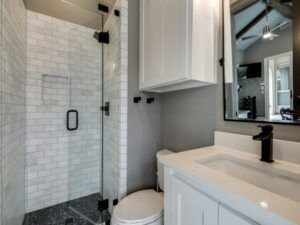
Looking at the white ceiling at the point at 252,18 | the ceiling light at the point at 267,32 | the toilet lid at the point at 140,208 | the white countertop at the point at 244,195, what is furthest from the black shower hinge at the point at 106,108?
the ceiling light at the point at 267,32

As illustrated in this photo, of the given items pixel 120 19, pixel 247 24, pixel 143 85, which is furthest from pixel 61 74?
pixel 247 24

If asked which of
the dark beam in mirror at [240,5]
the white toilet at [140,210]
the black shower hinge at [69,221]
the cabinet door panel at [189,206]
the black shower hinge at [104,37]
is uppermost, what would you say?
the black shower hinge at [104,37]

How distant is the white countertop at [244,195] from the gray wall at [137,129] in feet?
2.53

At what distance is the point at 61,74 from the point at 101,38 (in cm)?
69

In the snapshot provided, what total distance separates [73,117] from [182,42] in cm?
172

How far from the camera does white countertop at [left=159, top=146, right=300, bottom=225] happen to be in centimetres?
45

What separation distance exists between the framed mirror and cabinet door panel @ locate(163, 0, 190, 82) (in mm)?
346

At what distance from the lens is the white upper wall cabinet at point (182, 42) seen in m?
1.06

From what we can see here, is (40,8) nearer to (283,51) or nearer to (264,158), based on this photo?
(283,51)

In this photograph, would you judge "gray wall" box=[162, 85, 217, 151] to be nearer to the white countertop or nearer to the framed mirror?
the framed mirror

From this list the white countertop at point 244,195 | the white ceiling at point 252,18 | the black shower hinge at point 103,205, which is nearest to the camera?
the white countertop at point 244,195

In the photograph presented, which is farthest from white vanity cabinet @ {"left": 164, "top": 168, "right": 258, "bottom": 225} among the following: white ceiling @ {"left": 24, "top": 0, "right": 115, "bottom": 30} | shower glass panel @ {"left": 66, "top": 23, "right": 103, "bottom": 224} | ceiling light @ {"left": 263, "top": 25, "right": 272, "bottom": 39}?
white ceiling @ {"left": 24, "top": 0, "right": 115, "bottom": 30}

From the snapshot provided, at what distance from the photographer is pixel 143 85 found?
153 cm

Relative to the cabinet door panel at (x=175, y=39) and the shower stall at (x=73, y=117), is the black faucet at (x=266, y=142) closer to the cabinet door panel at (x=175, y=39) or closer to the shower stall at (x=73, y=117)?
the cabinet door panel at (x=175, y=39)
